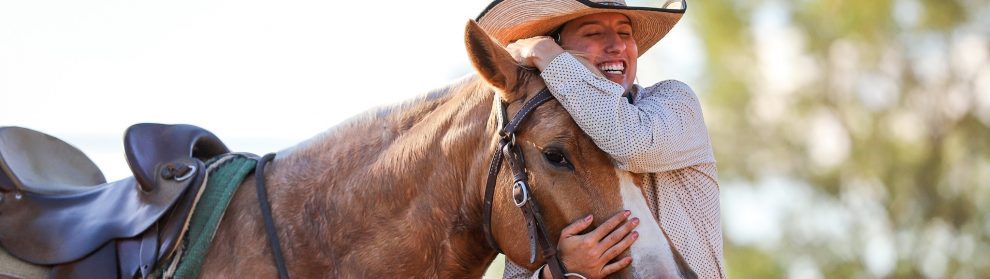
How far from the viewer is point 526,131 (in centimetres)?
415

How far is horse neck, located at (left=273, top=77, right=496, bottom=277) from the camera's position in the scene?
4.27 m

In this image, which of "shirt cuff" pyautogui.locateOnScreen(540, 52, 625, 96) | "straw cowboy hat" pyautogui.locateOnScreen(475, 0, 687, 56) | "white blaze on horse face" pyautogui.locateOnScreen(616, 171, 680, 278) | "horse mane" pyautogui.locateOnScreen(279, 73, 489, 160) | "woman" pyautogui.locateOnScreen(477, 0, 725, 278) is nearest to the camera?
"white blaze on horse face" pyautogui.locateOnScreen(616, 171, 680, 278)

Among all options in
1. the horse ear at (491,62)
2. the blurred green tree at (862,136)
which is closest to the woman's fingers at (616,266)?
the horse ear at (491,62)

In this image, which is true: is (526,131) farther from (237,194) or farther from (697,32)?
(697,32)

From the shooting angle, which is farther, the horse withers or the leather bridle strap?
the leather bridle strap

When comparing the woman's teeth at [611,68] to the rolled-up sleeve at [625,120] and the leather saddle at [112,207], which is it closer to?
the rolled-up sleeve at [625,120]

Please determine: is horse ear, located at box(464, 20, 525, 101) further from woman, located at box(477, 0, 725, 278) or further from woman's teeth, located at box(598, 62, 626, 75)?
woman's teeth, located at box(598, 62, 626, 75)

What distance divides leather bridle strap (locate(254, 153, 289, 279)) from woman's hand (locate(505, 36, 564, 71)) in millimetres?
970

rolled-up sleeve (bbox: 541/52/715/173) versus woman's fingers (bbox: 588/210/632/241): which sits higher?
rolled-up sleeve (bbox: 541/52/715/173)

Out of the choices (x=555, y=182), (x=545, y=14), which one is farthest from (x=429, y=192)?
(x=545, y=14)

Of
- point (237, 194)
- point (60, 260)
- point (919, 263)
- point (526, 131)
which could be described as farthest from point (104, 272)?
point (919, 263)

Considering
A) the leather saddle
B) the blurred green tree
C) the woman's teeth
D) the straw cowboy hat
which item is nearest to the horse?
the leather saddle

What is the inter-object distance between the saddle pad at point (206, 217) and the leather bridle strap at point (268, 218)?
5 centimetres

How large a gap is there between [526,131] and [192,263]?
3.89 feet
